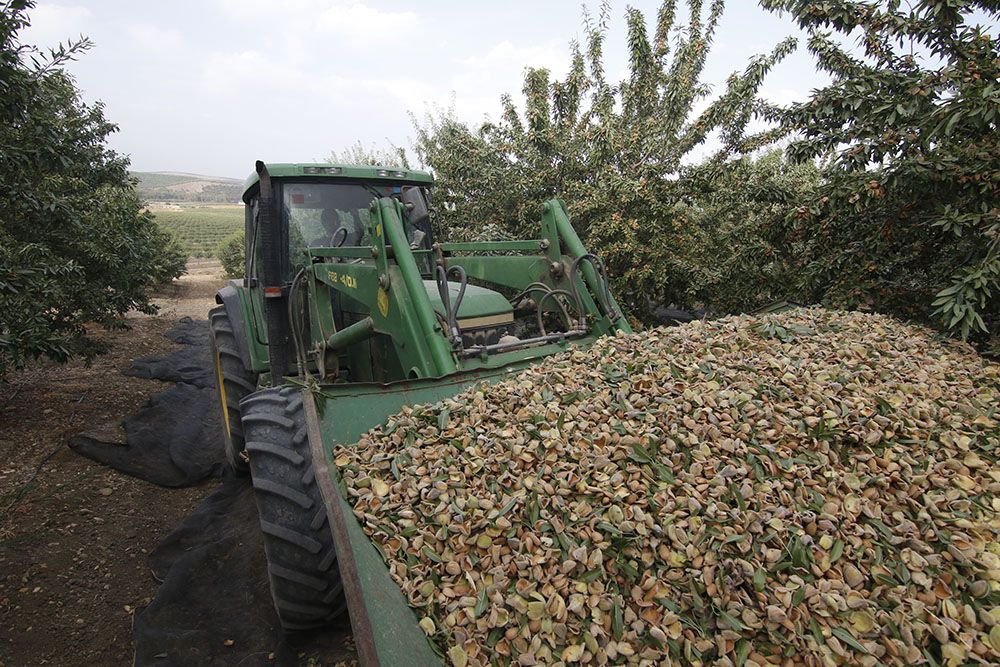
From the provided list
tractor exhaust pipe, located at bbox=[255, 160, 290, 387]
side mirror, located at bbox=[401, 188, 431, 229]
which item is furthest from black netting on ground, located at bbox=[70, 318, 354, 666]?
side mirror, located at bbox=[401, 188, 431, 229]

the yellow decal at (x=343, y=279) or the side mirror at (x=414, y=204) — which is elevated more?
the side mirror at (x=414, y=204)

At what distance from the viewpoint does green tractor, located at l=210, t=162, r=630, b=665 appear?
245 centimetres

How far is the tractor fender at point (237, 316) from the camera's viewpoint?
15.5ft

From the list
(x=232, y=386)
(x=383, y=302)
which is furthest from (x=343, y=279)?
(x=232, y=386)

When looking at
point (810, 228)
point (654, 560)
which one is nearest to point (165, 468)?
point (654, 560)

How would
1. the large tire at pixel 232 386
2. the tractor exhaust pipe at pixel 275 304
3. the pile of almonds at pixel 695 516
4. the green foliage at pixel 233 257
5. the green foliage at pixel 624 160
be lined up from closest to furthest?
1. the pile of almonds at pixel 695 516
2. the tractor exhaust pipe at pixel 275 304
3. the large tire at pixel 232 386
4. the green foliage at pixel 624 160
5. the green foliage at pixel 233 257

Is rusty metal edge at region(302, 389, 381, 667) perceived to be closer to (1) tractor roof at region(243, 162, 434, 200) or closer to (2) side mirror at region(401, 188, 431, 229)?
(2) side mirror at region(401, 188, 431, 229)

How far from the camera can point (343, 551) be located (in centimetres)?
193

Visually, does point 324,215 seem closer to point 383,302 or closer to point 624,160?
point 383,302

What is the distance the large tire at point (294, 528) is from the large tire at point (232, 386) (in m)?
2.17

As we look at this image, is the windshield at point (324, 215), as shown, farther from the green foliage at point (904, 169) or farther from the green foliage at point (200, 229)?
the green foliage at point (200, 229)

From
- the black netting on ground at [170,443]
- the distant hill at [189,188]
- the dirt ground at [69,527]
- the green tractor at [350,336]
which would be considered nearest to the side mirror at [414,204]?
the green tractor at [350,336]

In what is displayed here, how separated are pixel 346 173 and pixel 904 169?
13.2ft

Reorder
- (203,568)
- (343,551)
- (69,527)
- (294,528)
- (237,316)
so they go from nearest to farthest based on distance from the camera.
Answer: (343,551), (294,528), (203,568), (69,527), (237,316)
